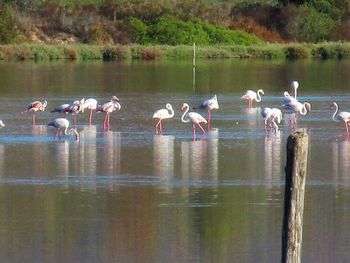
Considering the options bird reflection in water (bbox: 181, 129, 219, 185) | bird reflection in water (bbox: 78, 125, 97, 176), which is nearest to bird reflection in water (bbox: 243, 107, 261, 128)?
bird reflection in water (bbox: 181, 129, 219, 185)

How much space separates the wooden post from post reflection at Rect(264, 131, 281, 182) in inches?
291

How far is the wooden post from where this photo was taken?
9.26 m

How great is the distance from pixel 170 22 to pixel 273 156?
42574mm

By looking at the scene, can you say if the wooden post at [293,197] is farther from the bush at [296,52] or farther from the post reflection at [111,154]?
the bush at [296,52]

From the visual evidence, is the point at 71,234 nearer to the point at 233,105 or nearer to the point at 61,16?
the point at 233,105

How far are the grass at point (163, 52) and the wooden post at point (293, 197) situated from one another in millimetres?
43689

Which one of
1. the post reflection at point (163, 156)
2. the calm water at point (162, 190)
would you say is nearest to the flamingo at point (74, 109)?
the calm water at point (162, 190)

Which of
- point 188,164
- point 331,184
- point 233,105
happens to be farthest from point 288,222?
point 233,105

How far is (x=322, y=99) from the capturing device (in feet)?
101

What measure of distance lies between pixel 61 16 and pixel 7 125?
4157 cm

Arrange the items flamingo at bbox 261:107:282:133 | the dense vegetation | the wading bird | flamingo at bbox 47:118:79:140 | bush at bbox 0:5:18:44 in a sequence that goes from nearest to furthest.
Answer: flamingo at bbox 47:118:79:140 → flamingo at bbox 261:107:282:133 → the wading bird → bush at bbox 0:5:18:44 → the dense vegetation

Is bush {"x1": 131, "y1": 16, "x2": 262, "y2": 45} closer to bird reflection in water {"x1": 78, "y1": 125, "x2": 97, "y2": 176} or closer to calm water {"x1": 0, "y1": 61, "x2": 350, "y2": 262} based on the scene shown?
calm water {"x1": 0, "y1": 61, "x2": 350, "y2": 262}

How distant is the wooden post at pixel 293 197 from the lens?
926cm

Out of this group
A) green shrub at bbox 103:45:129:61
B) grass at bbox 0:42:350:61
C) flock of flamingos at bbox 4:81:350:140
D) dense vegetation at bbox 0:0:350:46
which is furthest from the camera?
dense vegetation at bbox 0:0:350:46
